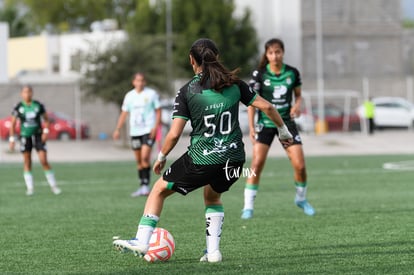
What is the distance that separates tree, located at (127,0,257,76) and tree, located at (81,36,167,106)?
62.5 feet

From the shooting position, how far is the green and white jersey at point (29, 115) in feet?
56.0

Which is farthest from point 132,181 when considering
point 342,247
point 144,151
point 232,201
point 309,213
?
point 342,247

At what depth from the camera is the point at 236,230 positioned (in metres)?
11.1

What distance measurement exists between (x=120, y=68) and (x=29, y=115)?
22.6 metres

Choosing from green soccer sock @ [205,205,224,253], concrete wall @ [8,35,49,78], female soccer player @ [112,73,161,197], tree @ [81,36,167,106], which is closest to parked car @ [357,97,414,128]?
tree @ [81,36,167,106]

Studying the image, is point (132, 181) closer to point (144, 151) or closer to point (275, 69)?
point (144, 151)

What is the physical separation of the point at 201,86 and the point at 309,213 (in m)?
5.07

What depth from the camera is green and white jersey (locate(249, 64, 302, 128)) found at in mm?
12367

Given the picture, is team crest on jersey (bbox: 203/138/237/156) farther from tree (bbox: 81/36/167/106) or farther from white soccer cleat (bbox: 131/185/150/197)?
tree (bbox: 81/36/167/106)

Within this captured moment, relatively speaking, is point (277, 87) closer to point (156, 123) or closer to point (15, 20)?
point (156, 123)

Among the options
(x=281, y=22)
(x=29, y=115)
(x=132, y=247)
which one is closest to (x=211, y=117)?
(x=132, y=247)

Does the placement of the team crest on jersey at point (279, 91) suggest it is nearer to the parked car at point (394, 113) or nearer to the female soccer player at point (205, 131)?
the female soccer player at point (205, 131)

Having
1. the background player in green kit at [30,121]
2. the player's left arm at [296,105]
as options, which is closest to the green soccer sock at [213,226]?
the player's left arm at [296,105]

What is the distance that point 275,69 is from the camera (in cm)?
1244
